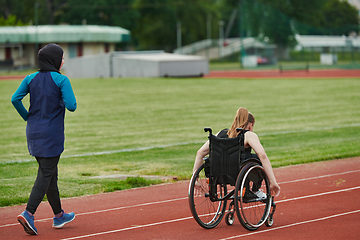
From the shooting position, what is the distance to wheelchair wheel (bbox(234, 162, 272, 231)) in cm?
533

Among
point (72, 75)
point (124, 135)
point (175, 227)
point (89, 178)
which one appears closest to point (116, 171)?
point (89, 178)

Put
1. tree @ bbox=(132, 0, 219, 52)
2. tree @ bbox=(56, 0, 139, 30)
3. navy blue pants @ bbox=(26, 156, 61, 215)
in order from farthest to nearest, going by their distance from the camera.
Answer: tree @ bbox=(132, 0, 219, 52), tree @ bbox=(56, 0, 139, 30), navy blue pants @ bbox=(26, 156, 61, 215)

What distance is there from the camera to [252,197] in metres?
5.56

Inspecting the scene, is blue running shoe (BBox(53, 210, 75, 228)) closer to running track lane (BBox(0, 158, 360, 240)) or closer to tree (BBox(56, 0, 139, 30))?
running track lane (BBox(0, 158, 360, 240))

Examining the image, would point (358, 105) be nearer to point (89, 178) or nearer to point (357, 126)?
point (357, 126)

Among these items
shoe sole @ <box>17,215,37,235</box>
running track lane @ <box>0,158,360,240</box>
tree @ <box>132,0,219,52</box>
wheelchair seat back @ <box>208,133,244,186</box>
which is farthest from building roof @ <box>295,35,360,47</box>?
shoe sole @ <box>17,215,37,235</box>

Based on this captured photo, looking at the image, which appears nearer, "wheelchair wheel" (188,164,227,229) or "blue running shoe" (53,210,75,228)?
"wheelchair wheel" (188,164,227,229)

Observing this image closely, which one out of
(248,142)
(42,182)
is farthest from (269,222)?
(42,182)

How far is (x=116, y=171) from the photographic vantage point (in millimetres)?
9438

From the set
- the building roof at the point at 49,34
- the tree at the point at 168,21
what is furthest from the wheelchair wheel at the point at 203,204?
the tree at the point at 168,21

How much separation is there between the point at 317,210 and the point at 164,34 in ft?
279

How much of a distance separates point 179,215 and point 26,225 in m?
1.81

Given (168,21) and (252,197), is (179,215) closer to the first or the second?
(252,197)

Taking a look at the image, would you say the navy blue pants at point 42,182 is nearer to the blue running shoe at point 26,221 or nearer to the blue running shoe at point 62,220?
the blue running shoe at point 26,221
